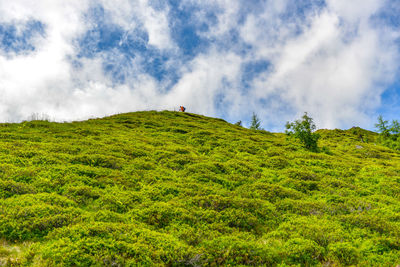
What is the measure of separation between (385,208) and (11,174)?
756 inches

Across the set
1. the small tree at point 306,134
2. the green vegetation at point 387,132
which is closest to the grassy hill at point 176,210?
the small tree at point 306,134

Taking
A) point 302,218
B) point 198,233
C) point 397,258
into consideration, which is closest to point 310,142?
point 302,218

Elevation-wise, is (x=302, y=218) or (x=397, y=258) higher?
(x=302, y=218)

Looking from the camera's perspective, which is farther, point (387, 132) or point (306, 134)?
point (387, 132)

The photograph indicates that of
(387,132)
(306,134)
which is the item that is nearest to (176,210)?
(306,134)

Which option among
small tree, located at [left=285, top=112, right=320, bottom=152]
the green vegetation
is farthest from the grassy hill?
the green vegetation

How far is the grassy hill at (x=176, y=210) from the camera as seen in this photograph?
24.6 feet

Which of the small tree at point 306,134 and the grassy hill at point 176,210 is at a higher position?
the small tree at point 306,134

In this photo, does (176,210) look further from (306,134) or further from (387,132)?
(387,132)

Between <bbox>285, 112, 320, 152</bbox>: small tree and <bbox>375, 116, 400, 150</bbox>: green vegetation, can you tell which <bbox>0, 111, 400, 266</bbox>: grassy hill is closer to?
<bbox>285, 112, 320, 152</bbox>: small tree

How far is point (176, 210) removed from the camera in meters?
10.4

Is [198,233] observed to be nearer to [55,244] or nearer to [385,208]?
[55,244]

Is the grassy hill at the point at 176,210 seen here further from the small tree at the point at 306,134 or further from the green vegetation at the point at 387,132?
the green vegetation at the point at 387,132

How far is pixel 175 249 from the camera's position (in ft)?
25.3
